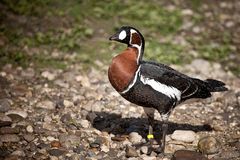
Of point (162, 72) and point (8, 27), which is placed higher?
point (8, 27)

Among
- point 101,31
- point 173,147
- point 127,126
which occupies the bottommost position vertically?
point 173,147

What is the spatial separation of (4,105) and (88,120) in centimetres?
150

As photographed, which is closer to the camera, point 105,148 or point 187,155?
point 187,155

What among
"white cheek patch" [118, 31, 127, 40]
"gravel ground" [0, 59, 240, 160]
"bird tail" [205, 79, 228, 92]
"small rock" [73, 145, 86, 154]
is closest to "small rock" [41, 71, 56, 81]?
"gravel ground" [0, 59, 240, 160]

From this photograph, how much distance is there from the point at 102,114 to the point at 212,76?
2.86 m

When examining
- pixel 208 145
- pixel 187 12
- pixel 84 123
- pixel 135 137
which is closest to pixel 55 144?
pixel 84 123

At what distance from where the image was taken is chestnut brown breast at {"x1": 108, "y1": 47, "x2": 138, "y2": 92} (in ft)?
23.7

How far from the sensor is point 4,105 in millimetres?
8773

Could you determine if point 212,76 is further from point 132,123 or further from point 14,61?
point 14,61

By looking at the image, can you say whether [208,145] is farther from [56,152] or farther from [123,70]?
[56,152]

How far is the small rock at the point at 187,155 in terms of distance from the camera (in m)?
7.49

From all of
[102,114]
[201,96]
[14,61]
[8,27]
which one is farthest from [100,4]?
[201,96]

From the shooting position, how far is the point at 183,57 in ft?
36.6

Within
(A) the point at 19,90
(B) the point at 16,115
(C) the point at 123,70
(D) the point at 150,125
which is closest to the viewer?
(C) the point at 123,70
